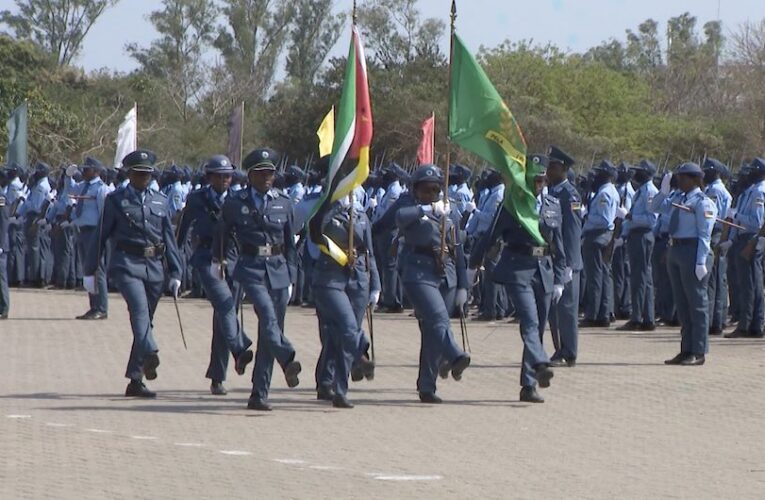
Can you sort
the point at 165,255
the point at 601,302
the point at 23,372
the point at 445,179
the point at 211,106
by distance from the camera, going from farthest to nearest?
the point at 211,106 < the point at 601,302 < the point at 23,372 < the point at 165,255 < the point at 445,179

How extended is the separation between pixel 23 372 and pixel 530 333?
198 inches

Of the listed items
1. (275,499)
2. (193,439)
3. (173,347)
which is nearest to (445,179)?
(193,439)

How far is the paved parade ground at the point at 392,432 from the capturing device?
9.70 metres

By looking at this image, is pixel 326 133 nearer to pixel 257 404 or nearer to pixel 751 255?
pixel 257 404

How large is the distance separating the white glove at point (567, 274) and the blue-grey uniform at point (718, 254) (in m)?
4.14

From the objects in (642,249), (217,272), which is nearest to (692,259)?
(642,249)

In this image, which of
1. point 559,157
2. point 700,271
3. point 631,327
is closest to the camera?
point 559,157

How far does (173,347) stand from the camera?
18.5 meters

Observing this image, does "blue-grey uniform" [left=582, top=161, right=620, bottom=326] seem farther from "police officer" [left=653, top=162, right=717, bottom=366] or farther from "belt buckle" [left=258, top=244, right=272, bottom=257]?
"belt buckle" [left=258, top=244, right=272, bottom=257]

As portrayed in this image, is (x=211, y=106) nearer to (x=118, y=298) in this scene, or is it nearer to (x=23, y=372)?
(x=118, y=298)

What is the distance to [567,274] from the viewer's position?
15117 millimetres

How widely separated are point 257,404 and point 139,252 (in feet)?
6.16

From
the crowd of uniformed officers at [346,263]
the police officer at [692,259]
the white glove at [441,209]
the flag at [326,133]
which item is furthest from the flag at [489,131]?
the police officer at [692,259]

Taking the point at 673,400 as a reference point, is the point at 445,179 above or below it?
above
